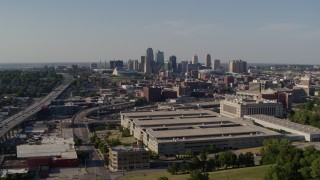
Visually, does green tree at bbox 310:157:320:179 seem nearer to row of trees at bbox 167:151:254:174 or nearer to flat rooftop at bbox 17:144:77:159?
row of trees at bbox 167:151:254:174

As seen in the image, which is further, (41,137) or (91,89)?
(91,89)

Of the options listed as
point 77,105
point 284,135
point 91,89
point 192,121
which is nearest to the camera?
point 284,135

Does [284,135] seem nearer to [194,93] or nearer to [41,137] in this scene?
[41,137]

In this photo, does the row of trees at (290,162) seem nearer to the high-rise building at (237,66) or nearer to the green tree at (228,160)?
the green tree at (228,160)

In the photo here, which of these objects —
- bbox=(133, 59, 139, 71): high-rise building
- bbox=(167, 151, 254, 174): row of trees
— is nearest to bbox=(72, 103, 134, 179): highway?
bbox=(167, 151, 254, 174): row of trees

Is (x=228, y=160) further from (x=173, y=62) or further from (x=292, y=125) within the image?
(x=173, y=62)

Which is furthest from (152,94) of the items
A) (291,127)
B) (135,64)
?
(135,64)

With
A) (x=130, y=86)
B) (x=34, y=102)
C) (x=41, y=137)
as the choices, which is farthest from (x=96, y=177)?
(x=130, y=86)
